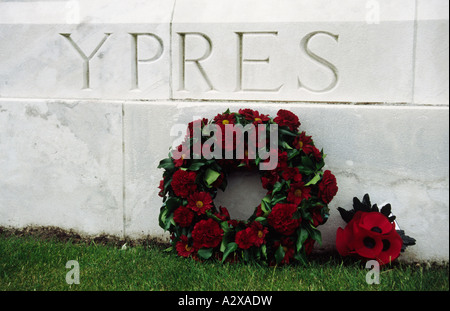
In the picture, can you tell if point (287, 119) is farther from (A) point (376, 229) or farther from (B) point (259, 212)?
(A) point (376, 229)

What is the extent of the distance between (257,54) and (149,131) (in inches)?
38.5

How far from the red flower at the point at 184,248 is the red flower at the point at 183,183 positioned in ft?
0.97

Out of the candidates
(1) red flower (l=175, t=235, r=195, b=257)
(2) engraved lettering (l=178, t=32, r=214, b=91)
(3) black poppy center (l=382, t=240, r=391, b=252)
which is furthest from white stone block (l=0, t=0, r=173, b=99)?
(3) black poppy center (l=382, t=240, r=391, b=252)

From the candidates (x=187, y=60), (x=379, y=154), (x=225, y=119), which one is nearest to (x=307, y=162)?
(x=379, y=154)

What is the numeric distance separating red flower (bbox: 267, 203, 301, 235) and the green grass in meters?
0.25

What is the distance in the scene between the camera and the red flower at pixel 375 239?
9.75 ft

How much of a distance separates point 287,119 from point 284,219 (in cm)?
69

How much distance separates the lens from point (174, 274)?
2836 millimetres

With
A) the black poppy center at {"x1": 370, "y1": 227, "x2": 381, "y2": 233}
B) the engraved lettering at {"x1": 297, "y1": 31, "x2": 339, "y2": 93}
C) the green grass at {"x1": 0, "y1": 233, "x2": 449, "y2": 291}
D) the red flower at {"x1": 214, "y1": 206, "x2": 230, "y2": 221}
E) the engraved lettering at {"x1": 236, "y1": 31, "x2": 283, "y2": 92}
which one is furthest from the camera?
the engraved lettering at {"x1": 236, "y1": 31, "x2": 283, "y2": 92}

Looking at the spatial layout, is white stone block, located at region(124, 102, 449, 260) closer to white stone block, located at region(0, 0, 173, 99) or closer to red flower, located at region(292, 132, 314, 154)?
red flower, located at region(292, 132, 314, 154)

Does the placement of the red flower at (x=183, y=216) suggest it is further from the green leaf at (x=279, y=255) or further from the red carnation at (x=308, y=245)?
the red carnation at (x=308, y=245)

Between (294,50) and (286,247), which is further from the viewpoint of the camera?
(294,50)

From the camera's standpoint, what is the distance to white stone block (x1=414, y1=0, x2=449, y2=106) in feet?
9.99
